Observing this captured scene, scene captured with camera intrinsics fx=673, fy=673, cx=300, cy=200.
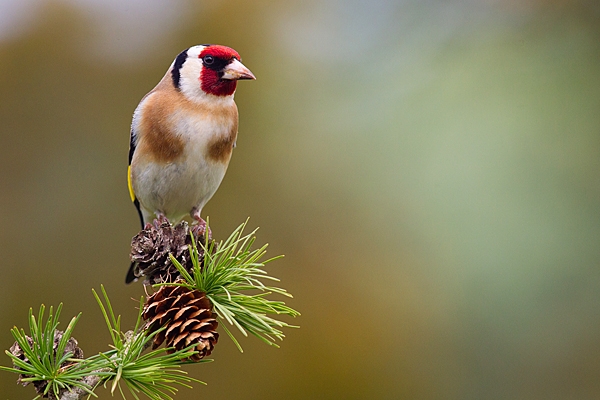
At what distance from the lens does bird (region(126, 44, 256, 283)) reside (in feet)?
7.07

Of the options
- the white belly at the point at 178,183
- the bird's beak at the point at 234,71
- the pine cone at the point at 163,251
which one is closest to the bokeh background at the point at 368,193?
the white belly at the point at 178,183

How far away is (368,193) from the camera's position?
390cm

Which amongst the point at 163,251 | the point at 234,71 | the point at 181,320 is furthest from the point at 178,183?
the point at 181,320

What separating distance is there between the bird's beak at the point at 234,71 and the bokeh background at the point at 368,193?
1.65 metres

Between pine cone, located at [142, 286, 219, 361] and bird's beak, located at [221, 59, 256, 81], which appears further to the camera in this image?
bird's beak, located at [221, 59, 256, 81]

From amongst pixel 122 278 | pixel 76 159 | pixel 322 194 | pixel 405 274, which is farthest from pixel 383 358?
pixel 76 159

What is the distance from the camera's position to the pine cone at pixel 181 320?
1.19 m

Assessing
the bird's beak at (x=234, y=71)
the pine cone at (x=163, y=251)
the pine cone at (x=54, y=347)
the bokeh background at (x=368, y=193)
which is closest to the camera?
the pine cone at (x=54, y=347)

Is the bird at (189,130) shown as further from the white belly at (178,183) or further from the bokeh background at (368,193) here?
the bokeh background at (368,193)

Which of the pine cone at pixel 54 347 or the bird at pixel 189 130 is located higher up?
the bird at pixel 189 130

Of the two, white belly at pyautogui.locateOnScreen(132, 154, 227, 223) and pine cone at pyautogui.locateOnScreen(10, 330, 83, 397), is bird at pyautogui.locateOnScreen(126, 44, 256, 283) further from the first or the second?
pine cone at pyautogui.locateOnScreen(10, 330, 83, 397)

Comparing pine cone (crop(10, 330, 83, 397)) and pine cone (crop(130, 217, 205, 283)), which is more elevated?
pine cone (crop(130, 217, 205, 283))

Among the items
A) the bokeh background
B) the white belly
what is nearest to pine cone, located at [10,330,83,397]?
the white belly

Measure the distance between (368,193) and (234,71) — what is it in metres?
1.88
